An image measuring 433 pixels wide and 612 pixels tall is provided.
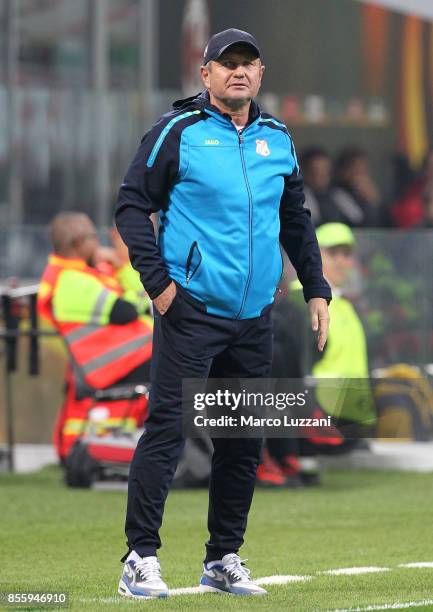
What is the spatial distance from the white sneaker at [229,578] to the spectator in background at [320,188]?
9.51 m

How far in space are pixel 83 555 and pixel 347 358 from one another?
4100 mm

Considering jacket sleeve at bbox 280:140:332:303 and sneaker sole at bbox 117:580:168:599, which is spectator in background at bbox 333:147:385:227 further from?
sneaker sole at bbox 117:580:168:599

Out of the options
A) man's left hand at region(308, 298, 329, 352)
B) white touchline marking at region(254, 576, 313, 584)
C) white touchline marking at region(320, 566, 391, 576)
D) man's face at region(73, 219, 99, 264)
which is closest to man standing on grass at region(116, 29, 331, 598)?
man's left hand at region(308, 298, 329, 352)

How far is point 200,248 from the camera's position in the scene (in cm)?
634

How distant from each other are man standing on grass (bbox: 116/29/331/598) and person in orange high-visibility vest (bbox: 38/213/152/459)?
4.95m

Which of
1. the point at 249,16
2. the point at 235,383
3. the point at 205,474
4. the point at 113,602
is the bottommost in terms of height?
the point at 205,474

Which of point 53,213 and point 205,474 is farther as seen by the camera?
point 53,213

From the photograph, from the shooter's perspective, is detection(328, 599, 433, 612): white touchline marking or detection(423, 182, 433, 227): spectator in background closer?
detection(328, 599, 433, 612): white touchline marking

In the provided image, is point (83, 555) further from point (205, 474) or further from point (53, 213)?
point (53, 213)

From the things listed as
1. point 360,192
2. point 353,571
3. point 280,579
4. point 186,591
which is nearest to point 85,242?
point 353,571

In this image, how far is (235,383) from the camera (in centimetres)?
650

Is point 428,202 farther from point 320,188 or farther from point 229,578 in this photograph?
point 229,578

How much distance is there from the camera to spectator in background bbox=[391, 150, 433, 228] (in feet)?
59.3

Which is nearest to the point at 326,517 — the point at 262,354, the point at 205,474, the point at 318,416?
the point at 205,474
